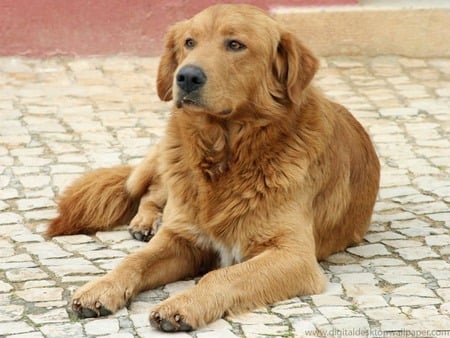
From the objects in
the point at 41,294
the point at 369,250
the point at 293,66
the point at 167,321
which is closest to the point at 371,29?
the point at 369,250

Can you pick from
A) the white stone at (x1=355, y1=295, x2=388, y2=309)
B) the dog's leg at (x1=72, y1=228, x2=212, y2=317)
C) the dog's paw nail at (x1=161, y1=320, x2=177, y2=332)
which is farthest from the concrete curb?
the dog's paw nail at (x1=161, y1=320, x2=177, y2=332)

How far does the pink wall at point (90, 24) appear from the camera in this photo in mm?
10812

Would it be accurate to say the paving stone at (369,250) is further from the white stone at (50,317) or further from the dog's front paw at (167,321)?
the white stone at (50,317)

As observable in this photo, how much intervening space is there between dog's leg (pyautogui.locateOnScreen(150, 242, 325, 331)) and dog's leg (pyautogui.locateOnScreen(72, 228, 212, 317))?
1.08 feet

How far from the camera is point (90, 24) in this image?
10.9 meters

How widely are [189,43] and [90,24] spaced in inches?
192

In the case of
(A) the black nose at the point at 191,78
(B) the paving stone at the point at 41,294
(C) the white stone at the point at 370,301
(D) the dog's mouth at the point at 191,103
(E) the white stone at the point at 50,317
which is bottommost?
(B) the paving stone at the point at 41,294

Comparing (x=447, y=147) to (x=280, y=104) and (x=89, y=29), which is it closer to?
(x=280, y=104)

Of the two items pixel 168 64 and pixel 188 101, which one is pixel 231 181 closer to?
pixel 188 101

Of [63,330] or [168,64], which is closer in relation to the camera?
[63,330]

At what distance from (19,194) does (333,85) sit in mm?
3870

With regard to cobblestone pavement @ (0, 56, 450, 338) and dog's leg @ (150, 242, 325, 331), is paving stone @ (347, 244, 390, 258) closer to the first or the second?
cobblestone pavement @ (0, 56, 450, 338)

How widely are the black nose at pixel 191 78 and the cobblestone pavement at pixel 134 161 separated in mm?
1140

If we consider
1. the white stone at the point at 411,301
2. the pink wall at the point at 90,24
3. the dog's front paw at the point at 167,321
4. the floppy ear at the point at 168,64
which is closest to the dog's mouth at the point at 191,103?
the floppy ear at the point at 168,64
